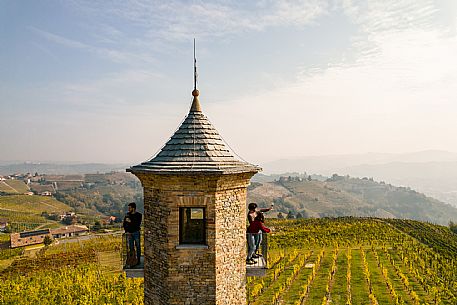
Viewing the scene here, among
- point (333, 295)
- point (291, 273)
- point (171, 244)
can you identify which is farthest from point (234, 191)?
point (291, 273)

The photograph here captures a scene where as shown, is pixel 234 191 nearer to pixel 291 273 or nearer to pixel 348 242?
pixel 291 273

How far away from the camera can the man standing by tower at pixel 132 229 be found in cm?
923

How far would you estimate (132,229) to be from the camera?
9.34m

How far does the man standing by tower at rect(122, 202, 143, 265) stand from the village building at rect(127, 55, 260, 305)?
0.58 metres

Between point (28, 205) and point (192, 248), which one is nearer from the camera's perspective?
point (192, 248)

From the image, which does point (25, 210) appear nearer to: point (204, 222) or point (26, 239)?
point (26, 239)

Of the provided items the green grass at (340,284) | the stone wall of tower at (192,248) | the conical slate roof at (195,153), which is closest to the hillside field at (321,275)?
the green grass at (340,284)

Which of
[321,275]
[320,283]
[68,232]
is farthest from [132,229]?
[68,232]

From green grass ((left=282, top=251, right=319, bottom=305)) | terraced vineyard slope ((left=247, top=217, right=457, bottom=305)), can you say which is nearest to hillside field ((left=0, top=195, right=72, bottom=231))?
terraced vineyard slope ((left=247, top=217, right=457, bottom=305))

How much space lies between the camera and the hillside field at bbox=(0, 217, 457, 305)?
2334cm

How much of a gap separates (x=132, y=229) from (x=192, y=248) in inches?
82.8

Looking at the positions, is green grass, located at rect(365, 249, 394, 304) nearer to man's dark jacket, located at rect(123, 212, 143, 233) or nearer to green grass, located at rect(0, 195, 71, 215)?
man's dark jacket, located at rect(123, 212, 143, 233)

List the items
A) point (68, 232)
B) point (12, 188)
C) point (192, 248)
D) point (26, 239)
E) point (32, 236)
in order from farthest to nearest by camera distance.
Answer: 1. point (12, 188)
2. point (68, 232)
3. point (32, 236)
4. point (26, 239)
5. point (192, 248)

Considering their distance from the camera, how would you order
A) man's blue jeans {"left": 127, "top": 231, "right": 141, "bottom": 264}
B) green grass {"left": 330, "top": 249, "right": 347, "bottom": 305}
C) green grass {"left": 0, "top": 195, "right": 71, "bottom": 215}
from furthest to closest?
1. green grass {"left": 0, "top": 195, "right": 71, "bottom": 215}
2. green grass {"left": 330, "top": 249, "right": 347, "bottom": 305}
3. man's blue jeans {"left": 127, "top": 231, "right": 141, "bottom": 264}
